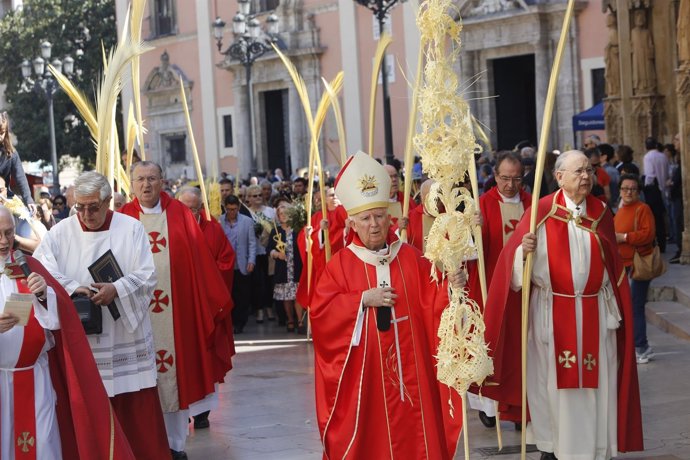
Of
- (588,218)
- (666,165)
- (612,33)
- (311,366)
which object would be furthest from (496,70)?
(588,218)

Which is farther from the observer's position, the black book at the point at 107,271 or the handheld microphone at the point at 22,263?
the black book at the point at 107,271

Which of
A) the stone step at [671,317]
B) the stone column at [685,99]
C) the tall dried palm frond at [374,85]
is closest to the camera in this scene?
the tall dried palm frond at [374,85]

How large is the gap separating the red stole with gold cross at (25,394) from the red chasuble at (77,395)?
0.43ft

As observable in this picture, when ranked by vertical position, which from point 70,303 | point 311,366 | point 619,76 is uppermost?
point 619,76

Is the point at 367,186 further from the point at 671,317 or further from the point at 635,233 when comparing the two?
the point at 671,317

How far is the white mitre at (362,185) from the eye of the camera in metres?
6.11

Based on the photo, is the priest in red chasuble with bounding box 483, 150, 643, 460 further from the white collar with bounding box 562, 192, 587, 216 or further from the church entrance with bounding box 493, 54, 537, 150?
the church entrance with bounding box 493, 54, 537, 150

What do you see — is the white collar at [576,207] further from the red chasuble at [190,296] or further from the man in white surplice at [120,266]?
the red chasuble at [190,296]

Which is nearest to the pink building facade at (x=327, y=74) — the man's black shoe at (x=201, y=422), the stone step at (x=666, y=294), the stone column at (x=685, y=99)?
the stone column at (x=685, y=99)

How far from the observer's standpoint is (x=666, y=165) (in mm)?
18047

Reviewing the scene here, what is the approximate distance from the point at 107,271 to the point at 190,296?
5.47ft

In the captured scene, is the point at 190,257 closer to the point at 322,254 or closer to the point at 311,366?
the point at 322,254

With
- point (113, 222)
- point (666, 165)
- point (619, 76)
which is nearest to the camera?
point (113, 222)

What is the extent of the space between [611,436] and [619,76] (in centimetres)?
1370
